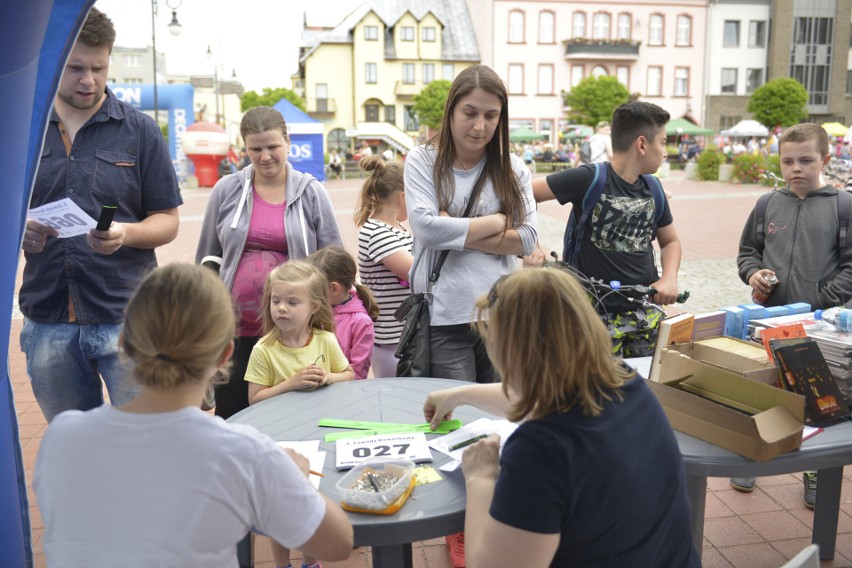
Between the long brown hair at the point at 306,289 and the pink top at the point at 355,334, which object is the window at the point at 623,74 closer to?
the pink top at the point at 355,334

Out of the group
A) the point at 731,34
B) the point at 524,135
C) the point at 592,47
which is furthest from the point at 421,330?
the point at 731,34

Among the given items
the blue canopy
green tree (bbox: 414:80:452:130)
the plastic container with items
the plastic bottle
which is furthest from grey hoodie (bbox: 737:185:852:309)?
green tree (bbox: 414:80:452:130)

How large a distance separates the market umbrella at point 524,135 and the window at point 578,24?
8.70m

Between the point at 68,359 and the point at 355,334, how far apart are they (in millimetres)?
1157

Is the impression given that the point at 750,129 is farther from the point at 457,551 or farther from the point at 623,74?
the point at 457,551

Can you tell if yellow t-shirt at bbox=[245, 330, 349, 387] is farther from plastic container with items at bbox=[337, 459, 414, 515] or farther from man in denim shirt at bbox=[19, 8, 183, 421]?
plastic container with items at bbox=[337, 459, 414, 515]

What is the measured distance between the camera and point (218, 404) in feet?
10.5

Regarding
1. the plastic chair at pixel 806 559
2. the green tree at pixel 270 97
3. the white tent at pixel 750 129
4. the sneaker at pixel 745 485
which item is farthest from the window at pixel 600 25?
the plastic chair at pixel 806 559

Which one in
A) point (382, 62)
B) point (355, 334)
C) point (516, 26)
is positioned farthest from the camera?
point (382, 62)

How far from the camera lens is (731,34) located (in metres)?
50.2

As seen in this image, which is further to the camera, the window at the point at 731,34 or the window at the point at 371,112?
the window at the point at 371,112

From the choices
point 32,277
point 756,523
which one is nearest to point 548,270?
point 32,277

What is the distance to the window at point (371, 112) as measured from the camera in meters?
51.0

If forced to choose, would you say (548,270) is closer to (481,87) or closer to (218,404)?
(481,87)
